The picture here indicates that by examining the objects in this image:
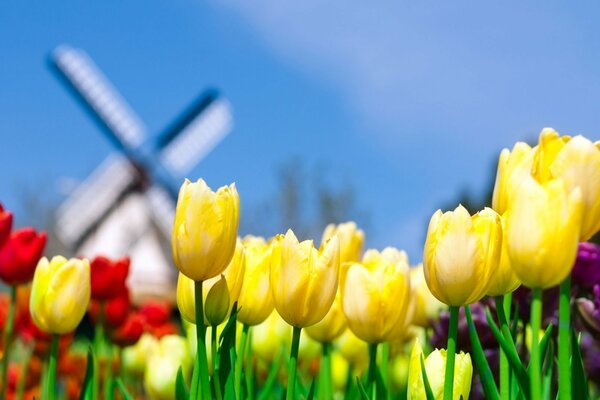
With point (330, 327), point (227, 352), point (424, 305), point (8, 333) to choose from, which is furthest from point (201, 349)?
point (424, 305)

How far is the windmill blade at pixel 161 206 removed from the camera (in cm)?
2430

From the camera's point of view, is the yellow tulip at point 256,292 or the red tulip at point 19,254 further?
the red tulip at point 19,254

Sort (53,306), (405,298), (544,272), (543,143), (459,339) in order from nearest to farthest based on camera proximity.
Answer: (544,272), (543,143), (405,298), (53,306), (459,339)

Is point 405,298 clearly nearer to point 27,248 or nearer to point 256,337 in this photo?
point 256,337

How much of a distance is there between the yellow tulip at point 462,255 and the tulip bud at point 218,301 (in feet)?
1.32

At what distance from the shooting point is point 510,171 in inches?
59.2

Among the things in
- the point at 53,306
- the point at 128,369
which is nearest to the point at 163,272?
the point at 128,369

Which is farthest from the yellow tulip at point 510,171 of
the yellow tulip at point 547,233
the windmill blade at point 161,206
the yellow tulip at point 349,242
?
the windmill blade at point 161,206

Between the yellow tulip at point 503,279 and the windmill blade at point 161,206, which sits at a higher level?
the windmill blade at point 161,206

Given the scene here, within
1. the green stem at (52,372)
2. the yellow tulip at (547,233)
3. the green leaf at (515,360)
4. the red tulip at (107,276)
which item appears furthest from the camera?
the red tulip at (107,276)

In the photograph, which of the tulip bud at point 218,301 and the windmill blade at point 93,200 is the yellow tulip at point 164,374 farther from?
the windmill blade at point 93,200

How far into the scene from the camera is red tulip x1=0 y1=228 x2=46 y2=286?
2414 millimetres

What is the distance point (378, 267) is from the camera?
1780 mm

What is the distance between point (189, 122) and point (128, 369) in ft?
70.8
